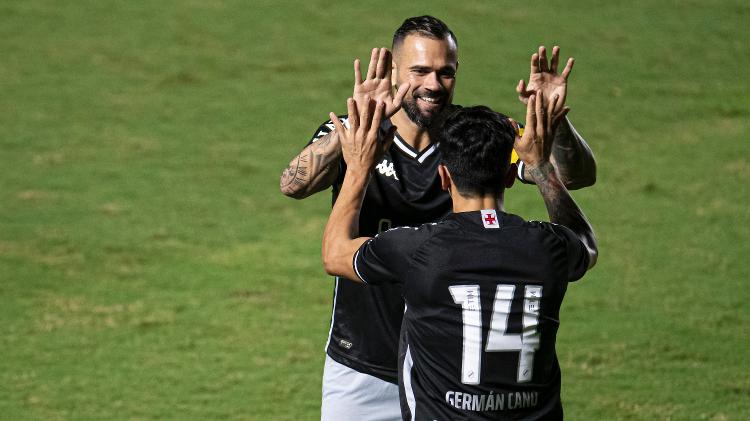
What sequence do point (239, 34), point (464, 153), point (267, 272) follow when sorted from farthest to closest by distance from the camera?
point (239, 34)
point (267, 272)
point (464, 153)

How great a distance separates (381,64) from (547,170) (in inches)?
25.3

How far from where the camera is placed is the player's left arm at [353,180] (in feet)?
11.2

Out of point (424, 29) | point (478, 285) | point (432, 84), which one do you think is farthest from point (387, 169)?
point (478, 285)

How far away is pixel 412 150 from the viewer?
434 cm

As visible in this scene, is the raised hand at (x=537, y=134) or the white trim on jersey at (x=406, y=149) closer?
the raised hand at (x=537, y=134)

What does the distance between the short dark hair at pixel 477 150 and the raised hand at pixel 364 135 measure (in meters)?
0.22

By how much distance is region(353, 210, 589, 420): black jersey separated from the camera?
3.20 metres

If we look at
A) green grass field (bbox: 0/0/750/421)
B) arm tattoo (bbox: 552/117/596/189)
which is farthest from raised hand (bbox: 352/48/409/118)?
green grass field (bbox: 0/0/750/421)

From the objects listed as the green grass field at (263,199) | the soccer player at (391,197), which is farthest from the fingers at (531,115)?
the green grass field at (263,199)

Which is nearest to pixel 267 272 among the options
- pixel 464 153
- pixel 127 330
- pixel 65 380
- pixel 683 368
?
pixel 127 330

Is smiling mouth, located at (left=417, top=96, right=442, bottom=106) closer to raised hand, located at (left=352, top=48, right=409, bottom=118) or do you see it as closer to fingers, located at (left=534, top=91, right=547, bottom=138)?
raised hand, located at (left=352, top=48, right=409, bottom=118)

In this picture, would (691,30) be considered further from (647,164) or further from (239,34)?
(239,34)

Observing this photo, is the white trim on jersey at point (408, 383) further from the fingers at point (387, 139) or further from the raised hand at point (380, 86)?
the raised hand at point (380, 86)

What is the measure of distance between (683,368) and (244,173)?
4.97 metres
